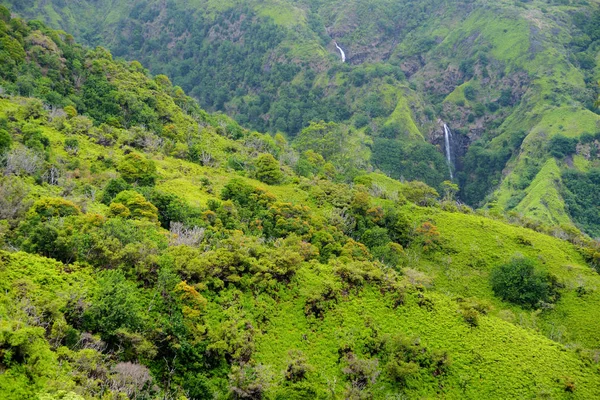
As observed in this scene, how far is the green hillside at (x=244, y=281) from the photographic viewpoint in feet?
62.4

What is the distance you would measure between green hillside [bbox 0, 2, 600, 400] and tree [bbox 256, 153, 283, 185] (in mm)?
149

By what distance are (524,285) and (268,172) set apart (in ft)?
89.4

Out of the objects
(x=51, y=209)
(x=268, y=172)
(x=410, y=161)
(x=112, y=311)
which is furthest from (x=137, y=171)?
(x=410, y=161)

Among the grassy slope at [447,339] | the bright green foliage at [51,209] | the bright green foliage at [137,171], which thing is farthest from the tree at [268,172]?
the bright green foliage at [51,209]

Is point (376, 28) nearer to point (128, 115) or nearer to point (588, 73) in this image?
point (588, 73)

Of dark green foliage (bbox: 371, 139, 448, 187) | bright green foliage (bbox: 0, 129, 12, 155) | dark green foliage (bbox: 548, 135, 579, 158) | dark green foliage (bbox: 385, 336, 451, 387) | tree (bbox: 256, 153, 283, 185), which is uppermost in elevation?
bright green foliage (bbox: 0, 129, 12, 155)

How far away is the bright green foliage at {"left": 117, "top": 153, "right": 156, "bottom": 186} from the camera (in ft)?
133

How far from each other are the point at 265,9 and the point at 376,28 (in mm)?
43836

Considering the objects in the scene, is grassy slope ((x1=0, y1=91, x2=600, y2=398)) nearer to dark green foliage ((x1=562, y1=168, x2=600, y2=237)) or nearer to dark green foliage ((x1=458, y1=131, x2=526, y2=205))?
dark green foliage ((x1=562, y1=168, x2=600, y2=237))

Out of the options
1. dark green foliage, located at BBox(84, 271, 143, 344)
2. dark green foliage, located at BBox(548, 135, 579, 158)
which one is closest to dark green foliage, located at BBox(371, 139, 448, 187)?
dark green foliage, located at BBox(548, 135, 579, 158)

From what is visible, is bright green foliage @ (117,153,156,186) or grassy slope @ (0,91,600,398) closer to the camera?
grassy slope @ (0,91,600,398)

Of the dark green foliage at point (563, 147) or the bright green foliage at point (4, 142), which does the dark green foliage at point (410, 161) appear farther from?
the bright green foliage at point (4, 142)

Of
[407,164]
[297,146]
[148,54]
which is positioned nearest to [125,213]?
[297,146]

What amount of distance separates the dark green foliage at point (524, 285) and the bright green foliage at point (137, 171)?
31.1 metres
